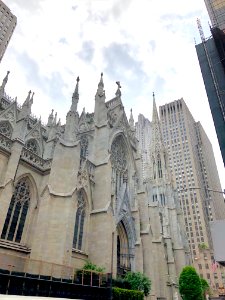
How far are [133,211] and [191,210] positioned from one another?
80.8 metres

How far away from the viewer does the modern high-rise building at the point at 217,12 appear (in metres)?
27.6

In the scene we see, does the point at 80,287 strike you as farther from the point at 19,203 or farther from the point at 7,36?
the point at 7,36

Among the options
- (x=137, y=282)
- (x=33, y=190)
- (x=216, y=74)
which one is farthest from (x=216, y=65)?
(x=137, y=282)

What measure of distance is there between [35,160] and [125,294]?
14114mm

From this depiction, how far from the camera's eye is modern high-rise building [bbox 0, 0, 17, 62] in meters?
90.2

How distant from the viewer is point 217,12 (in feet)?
93.5

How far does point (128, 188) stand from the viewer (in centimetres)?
3353

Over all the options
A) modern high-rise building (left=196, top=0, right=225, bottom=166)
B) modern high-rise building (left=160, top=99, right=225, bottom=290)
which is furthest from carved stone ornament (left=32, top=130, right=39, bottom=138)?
modern high-rise building (left=160, top=99, right=225, bottom=290)

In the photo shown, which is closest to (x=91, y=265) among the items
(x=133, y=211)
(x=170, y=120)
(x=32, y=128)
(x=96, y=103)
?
(x=133, y=211)

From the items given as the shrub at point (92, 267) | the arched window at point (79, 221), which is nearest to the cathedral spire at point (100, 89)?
the arched window at point (79, 221)

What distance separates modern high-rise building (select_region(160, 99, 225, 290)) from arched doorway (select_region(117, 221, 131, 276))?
214ft

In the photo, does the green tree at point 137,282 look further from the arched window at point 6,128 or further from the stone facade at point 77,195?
the arched window at point 6,128

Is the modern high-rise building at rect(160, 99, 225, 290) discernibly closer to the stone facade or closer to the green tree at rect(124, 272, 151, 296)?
the stone facade

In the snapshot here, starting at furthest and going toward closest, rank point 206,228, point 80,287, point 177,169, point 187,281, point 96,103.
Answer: point 177,169 → point 206,228 → point 187,281 → point 96,103 → point 80,287
